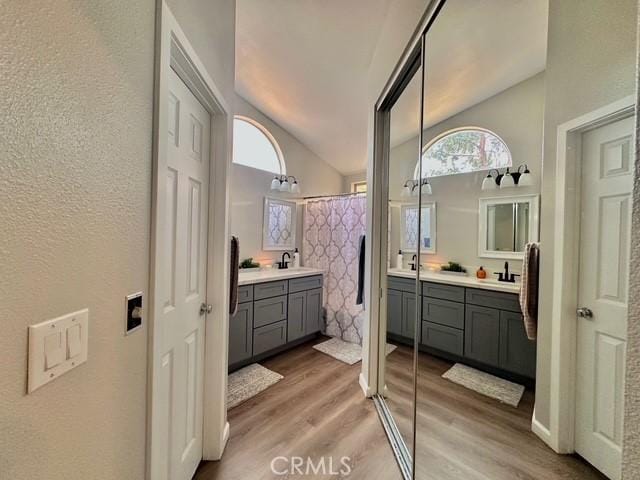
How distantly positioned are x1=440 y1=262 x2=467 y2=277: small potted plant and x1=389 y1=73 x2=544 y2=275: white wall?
0.11 ft

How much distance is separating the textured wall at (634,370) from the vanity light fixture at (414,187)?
1424mm

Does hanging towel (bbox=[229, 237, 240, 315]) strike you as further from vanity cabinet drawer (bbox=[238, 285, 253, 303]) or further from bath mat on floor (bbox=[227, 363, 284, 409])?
bath mat on floor (bbox=[227, 363, 284, 409])

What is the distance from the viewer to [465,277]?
170 centimetres

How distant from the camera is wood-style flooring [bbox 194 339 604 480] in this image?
1.08 m

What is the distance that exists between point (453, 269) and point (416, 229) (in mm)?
357

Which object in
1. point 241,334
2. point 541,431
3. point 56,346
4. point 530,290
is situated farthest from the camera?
point 241,334

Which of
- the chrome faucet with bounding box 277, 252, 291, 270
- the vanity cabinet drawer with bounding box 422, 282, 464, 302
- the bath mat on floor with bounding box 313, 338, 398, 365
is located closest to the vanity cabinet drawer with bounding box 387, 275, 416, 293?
the vanity cabinet drawer with bounding box 422, 282, 464, 302

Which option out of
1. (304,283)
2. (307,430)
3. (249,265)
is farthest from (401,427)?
(249,265)

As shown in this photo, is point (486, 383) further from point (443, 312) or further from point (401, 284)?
point (401, 284)

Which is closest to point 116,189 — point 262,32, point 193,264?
point 193,264

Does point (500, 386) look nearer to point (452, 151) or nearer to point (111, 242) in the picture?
point (452, 151)

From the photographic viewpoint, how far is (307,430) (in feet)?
5.76

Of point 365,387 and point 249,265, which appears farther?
point 249,265

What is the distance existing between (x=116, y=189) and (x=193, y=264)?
28.9 inches
